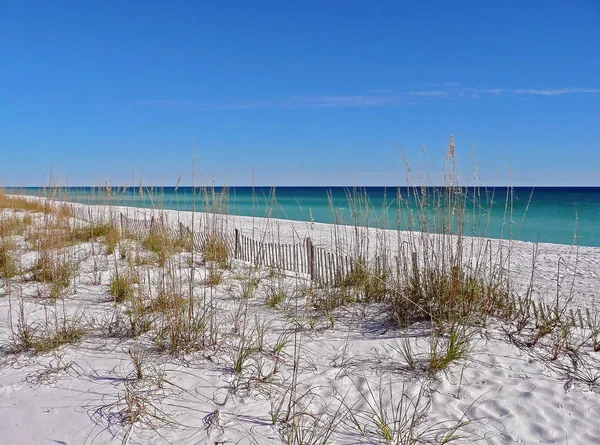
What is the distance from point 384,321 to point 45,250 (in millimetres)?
3400

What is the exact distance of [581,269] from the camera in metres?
7.28

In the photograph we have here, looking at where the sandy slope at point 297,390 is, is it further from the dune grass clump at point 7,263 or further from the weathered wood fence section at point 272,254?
the weathered wood fence section at point 272,254

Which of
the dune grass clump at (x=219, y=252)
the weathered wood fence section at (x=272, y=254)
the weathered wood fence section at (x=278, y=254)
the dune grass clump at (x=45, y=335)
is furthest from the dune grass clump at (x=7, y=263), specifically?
the weathered wood fence section at (x=272, y=254)

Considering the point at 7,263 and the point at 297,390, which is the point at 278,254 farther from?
the point at 297,390

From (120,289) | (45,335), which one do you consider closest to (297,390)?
(45,335)

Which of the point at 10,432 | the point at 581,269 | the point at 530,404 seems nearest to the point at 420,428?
the point at 530,404

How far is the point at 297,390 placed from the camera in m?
2.05

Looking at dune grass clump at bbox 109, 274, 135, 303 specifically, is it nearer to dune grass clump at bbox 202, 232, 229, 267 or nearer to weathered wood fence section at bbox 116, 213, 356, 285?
weathered wood fence section at bbox 116, 213, 356, 285

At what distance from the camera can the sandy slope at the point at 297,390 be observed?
1734 mm

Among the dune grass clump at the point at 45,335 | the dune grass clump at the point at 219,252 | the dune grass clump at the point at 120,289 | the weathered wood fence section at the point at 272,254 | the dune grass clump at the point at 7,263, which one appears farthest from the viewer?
the weathered wood fence section at the point at 272,254

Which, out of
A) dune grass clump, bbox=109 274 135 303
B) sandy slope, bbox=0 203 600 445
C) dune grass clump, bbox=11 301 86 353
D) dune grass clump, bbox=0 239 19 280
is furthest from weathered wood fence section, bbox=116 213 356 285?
dune grass clump, bbox=11 301 86 353

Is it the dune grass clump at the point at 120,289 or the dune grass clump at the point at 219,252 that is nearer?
the dune grass clump at the point at 120,289

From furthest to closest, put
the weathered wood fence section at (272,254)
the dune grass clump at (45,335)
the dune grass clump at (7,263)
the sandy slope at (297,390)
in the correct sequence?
the weathered wood fence section at (272,254) < the dune grass clump at (7,263) < the dune grass clump at (45,335) < the sandy slope at (297,390)

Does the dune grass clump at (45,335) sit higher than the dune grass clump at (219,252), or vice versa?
the dune grass clump at (219,252)
